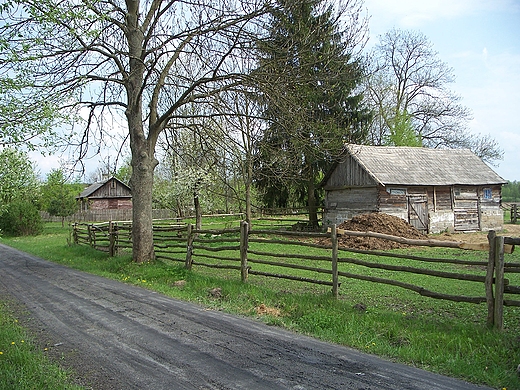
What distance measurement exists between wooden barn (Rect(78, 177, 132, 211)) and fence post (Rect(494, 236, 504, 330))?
52.3m

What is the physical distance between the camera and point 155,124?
42.9ft

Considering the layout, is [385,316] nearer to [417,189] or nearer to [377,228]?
[377,228]

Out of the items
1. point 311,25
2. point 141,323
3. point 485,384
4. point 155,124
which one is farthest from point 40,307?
point 311,25

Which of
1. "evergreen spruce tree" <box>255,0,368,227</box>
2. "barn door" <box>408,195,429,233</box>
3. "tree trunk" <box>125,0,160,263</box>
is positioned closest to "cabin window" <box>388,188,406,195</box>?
"barn door" <box>408,195,429,233</box>

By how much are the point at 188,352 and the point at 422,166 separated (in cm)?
2315

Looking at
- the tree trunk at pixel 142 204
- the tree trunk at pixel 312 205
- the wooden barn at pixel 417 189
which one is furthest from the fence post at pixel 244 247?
the tree trunk at pixel 312 205

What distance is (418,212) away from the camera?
23875mm

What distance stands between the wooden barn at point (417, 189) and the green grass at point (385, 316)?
437 inches

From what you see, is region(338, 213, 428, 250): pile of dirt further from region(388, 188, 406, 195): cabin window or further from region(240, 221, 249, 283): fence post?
region(240, 221, 249, 283): fence post

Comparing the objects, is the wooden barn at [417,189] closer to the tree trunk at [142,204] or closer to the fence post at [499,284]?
the tree trunk at [142,204]

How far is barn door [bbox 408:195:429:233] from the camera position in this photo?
23609 mm

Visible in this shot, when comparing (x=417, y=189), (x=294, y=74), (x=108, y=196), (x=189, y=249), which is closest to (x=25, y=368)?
(x=189, y=249)

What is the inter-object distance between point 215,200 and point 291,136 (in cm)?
2294

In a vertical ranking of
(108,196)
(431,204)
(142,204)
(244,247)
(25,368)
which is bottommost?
(25,368)
